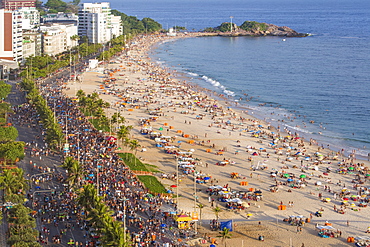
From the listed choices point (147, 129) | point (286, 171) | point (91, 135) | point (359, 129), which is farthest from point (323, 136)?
point (91, 135)

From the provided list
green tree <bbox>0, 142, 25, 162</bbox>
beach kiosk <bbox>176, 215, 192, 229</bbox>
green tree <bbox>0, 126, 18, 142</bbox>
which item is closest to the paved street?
beach kiosk <bbox>176, 215, 192, 229</bbox>

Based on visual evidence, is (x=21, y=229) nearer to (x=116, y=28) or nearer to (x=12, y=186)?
(x=12, y=186)

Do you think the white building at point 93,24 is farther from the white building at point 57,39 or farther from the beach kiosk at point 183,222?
the beach kiosk at point 183,222

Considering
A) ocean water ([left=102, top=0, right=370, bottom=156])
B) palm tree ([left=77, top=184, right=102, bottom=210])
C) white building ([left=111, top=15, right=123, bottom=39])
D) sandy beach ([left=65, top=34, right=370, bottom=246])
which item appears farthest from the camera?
white building ([left=111, top=15, right=123, bottom=39])

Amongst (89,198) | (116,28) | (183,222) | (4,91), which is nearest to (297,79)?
(4,91)

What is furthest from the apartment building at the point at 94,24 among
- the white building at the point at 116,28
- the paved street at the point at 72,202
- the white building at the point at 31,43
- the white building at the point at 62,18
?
the paved street at the point at 72,202

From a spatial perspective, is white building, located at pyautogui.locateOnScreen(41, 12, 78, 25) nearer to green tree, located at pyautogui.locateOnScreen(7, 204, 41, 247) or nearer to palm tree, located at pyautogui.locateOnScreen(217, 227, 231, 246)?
palm tree, located at pyautogui.locateOnScreen(217, 227, 231, 246)
